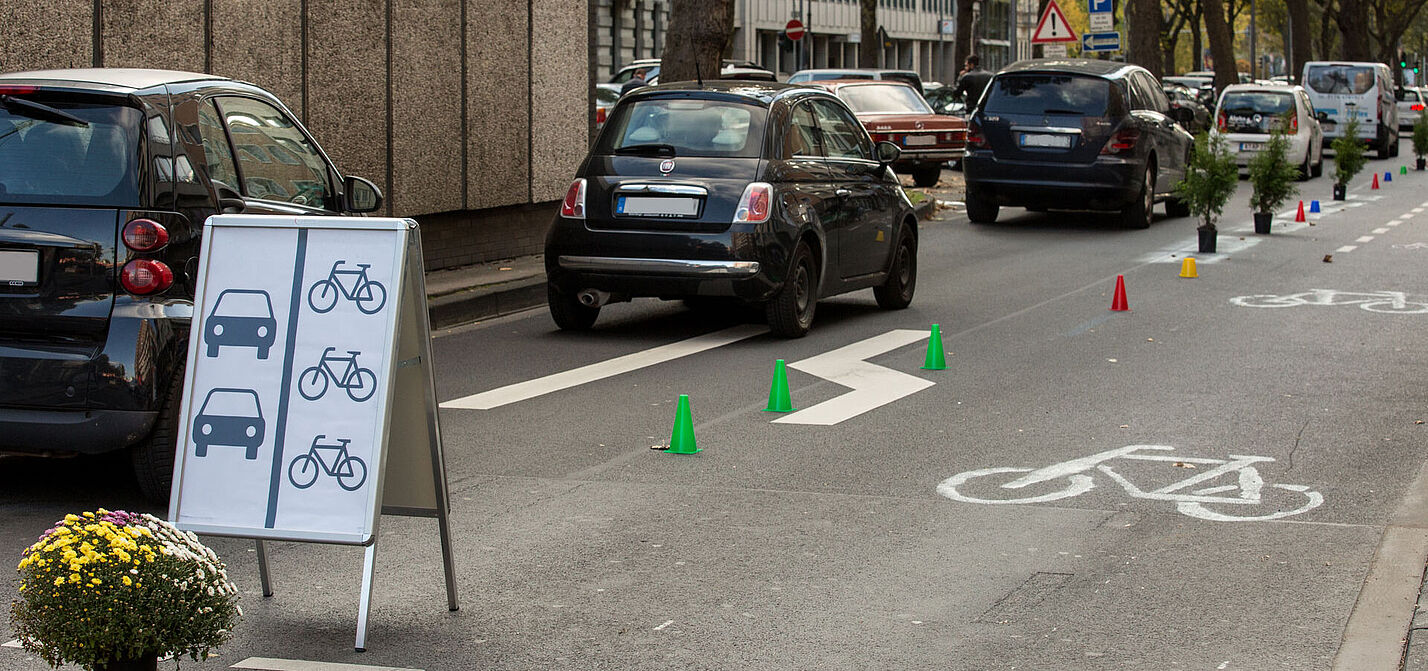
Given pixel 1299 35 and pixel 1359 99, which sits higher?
pixel 1299 35

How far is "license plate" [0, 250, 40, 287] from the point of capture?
659 cm

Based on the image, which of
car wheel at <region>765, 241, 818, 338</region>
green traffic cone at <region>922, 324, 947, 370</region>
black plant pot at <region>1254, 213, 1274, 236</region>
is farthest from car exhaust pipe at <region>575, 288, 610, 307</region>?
black plant pot at <region>1254, 213, 1274, 236</region>

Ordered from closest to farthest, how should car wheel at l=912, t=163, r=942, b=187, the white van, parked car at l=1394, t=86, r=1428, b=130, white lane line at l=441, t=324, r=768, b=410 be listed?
white lane line at l=441, t=324, r=768, b=410 → car wheel at l=912, t=163, r=942, b=187 → the white van → parked car at l=1394, t=86, r=1428, b=130

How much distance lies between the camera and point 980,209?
22.2m

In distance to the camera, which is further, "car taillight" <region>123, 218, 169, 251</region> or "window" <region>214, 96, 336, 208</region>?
"window" <region>214, 96, 336, 208</region>

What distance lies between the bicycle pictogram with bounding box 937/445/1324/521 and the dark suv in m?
3.13

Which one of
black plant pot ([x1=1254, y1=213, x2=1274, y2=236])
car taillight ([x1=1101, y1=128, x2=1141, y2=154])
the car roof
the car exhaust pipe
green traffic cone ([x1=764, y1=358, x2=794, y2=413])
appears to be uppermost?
car taillight ([x1=1101, y1=128, x2=1141, y2=154])

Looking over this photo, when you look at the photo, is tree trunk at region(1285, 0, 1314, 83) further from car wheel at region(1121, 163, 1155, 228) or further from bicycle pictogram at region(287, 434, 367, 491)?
bicycle pictogram at region(287, 434, 367, 491)

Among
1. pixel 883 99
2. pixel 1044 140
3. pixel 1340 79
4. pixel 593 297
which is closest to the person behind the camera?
pixel 593 297

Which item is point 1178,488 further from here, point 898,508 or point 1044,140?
point 1044,140

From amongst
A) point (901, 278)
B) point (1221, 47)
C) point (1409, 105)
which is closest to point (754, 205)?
point (901, 278)

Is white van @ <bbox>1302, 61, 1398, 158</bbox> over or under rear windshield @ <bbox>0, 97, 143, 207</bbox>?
over

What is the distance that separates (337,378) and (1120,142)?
16.4 meters

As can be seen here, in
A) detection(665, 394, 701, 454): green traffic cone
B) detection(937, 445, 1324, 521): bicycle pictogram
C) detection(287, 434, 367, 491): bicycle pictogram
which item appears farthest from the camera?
detection(665, 394, 701, 454): green traffic cone
